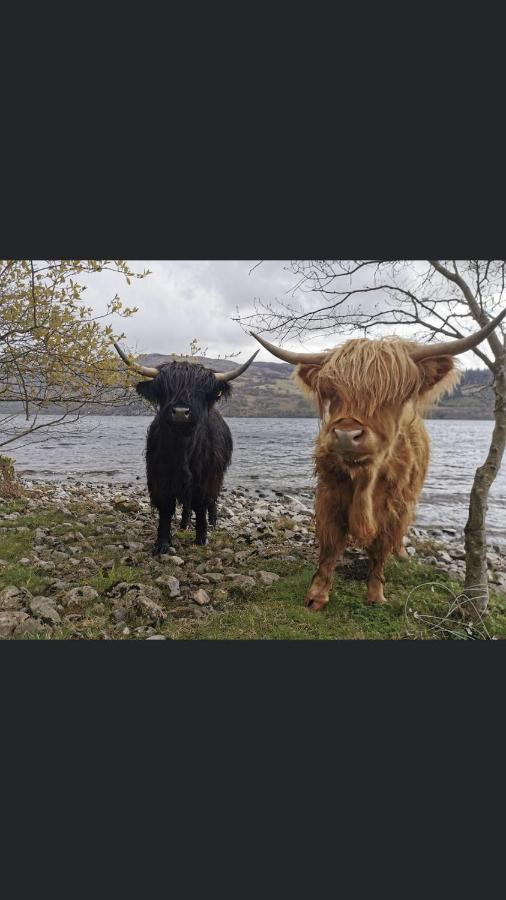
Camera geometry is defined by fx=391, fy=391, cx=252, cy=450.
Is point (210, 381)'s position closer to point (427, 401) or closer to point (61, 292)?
point (61, 292)

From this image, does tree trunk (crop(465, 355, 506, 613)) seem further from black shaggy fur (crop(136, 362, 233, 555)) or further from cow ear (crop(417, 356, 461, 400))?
black shaggy fur (crop(136, 362, 233, 555))

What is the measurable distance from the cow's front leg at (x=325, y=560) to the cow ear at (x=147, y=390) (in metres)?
1.37

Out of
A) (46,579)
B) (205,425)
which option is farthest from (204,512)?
(46,579)

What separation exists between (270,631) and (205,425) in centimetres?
150

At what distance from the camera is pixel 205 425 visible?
290cm

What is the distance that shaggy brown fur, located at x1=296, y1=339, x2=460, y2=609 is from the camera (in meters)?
1.78

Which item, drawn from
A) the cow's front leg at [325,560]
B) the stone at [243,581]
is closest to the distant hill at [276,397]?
the cow's front leg at [325,560]

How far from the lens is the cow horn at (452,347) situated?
69.8 inches

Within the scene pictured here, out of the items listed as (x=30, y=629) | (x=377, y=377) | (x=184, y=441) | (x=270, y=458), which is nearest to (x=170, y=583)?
(x=30, y=629)

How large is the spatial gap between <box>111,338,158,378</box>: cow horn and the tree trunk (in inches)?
82.3

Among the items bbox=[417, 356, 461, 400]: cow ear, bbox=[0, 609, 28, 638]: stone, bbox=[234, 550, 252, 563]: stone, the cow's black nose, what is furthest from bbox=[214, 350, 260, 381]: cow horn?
bbox=[0, 609, 28, 638]: stone

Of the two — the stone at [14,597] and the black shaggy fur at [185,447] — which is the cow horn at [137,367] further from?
the stone at [14,597]

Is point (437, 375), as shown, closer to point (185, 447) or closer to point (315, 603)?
point (315, 603)

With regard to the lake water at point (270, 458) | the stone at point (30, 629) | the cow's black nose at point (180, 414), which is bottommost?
the stone at point (30, 629)
